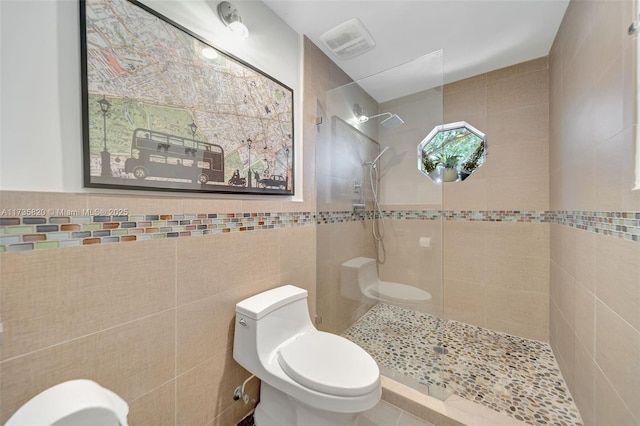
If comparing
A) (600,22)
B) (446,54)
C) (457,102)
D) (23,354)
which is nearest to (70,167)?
(23,354)

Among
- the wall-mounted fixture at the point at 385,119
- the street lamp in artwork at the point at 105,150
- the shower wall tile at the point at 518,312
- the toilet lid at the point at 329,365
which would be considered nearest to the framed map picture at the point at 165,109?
the street lamp in artwork at the point at 105,150

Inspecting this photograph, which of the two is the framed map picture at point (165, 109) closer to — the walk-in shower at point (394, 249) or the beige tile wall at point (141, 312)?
the beige tile wall at point (141, 312)

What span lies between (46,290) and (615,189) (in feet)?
6.93

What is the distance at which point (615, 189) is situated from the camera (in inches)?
38.4

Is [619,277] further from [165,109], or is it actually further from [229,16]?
[229,16]

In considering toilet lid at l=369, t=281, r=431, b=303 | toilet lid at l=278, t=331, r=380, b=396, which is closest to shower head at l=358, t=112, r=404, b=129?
toilet lid at l=369, t=281, r=431, b=303

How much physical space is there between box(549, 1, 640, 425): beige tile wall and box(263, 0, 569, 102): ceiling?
9.1 inches

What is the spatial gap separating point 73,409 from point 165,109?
1009mm

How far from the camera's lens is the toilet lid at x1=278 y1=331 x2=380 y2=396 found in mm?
998

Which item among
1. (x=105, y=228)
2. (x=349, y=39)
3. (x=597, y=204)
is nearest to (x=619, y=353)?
(x=597, y=204)

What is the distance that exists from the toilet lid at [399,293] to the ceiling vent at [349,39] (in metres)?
1.81

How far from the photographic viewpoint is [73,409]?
0.54 metres

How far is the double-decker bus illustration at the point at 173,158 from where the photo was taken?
0.94m

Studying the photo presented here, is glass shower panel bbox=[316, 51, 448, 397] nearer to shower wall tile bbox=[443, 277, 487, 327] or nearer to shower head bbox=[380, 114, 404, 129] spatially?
shower head bbox=[380, 114, 404, 129]
